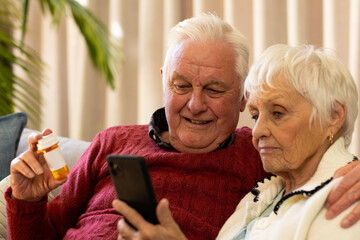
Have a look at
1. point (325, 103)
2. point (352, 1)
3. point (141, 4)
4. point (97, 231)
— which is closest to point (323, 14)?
point (352, 1)

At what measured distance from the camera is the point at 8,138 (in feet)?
7.56

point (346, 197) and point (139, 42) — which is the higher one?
point (139, 42)

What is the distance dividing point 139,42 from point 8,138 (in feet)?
4.04

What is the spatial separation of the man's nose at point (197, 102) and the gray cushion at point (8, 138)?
0.87 metres

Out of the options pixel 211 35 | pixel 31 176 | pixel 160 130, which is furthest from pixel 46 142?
pixel 211 35

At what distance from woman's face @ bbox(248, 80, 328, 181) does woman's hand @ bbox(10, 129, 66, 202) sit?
2.03 ft

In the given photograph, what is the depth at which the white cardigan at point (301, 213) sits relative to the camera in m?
1.30

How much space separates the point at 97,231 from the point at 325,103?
802 millimetres

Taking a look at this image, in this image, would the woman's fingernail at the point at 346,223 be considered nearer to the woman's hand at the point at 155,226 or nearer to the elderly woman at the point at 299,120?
the elderly woman at the point at 299,120

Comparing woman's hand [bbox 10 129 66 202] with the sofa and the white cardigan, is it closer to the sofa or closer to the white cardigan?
the sofa

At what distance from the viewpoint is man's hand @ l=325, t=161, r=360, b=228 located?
127 cm

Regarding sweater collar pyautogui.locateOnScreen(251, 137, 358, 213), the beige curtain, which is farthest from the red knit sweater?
the beige curtain

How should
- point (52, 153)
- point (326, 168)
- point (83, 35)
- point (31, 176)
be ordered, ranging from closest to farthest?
point (326, 168) → point (52, 153) → point (31, 176) → point (83, 35)

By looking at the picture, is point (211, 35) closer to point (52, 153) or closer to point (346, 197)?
point (52, 153)
